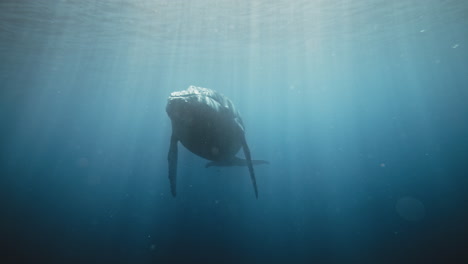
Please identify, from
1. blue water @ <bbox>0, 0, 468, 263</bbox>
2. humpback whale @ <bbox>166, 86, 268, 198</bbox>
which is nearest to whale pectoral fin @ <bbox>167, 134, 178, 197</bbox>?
humpback whale @ <bbox>166, 86, 268, 198</bbox>

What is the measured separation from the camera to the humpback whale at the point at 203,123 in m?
7.29

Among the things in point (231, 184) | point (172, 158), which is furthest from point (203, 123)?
point (231, 184)

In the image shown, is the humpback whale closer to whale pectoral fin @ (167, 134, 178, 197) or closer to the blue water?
whale pectoral fin @ (167, 134, 178, 197)

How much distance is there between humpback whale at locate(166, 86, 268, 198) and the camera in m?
7.29

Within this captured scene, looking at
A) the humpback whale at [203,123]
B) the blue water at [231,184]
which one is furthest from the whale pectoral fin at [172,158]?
the blue water at [231,184]

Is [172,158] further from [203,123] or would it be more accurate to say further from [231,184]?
[231,184]

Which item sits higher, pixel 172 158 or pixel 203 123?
pixel 203 123

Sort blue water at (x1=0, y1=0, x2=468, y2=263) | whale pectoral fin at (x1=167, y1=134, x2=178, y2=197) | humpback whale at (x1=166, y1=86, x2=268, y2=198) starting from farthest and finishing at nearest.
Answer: blue water at (x1=0, y1=0, x2=468, y2=263)
whale pectoral fin at (x1=167, y1=134, x2=178, y2=197)
humpback whale at (x1=166, y1=86, x2=268, y2=198)

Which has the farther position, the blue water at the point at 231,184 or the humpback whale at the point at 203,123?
the blue water at the point at 231,184

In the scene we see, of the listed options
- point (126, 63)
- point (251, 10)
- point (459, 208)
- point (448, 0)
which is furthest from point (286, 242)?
point (126, 63)

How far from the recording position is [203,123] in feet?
26.1

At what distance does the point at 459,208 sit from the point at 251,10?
1983 centimetres

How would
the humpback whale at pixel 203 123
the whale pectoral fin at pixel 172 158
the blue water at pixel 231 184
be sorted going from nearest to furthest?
1. the humpback whale at pixel 203 123
2. the whale pectoral fin at pixel 172 158
3. the blue water at pixel 231 184

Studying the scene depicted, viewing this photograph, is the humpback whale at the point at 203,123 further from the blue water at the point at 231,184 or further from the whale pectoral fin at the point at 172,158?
the blue water at the point at 231,184
